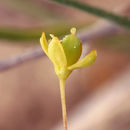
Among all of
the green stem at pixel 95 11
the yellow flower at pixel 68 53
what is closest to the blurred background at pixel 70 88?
the green stem at pixel 95 11

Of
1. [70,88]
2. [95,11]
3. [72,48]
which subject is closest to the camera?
[72,48]

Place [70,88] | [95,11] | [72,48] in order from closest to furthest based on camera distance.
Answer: [72,48] < [95,11] < [70,88]

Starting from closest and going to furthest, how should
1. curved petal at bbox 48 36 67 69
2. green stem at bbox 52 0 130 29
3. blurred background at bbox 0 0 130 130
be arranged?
curved petal at bbox 48 36 67 69 < green stem at bbox 52 0 130 29 < blurred background at bbox 0 0 130 130

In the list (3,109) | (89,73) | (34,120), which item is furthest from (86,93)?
(3,109)

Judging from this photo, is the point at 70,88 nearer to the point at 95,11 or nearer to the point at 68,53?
the point at 95,11

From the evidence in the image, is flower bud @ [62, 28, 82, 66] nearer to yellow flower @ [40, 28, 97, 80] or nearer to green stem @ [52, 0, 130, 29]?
yellow flower @ [40, 28, 97, 80]

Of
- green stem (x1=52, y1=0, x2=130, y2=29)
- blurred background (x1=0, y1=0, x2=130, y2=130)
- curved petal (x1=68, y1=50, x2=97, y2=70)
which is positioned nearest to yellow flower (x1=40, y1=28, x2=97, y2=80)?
curved petal (x1=68, y1=50, x2=97, y2=70)

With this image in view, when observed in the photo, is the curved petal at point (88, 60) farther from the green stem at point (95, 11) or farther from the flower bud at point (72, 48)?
the green stem at point (95, 11)

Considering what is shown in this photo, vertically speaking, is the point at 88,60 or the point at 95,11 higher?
the point at 95,11

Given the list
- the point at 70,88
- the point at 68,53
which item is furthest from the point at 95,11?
the point at 70,88
